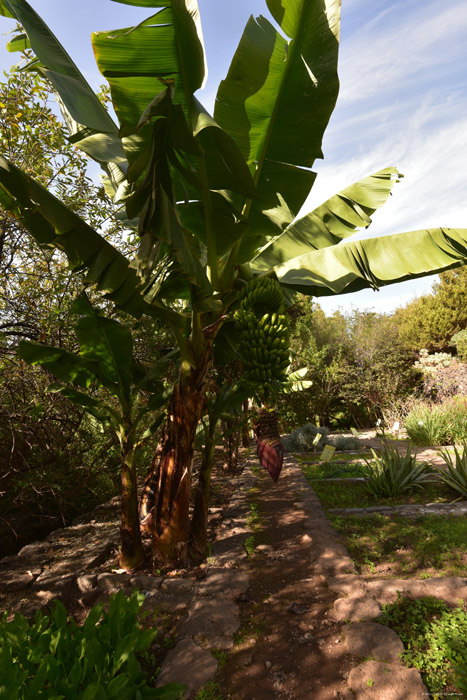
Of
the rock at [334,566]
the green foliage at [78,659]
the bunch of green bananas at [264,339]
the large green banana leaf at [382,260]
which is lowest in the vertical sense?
the rock at [334,566]

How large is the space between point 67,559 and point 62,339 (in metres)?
2.47

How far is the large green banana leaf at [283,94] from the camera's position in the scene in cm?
256

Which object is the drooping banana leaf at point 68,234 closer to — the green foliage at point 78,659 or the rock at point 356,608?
the green foliage at point 78,659

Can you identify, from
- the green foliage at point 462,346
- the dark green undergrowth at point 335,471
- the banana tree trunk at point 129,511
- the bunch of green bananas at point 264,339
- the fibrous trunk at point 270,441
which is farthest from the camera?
the green foliage at point 462,346

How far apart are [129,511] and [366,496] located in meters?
3.78

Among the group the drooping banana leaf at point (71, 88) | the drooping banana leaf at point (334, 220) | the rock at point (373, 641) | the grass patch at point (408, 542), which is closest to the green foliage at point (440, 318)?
the grass patch at point (408, 542)

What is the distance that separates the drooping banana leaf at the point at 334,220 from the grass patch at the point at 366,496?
356 cm

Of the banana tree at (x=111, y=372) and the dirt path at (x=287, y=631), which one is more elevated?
the banana tree at (x=111, y=372)

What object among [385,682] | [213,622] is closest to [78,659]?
[213,622]

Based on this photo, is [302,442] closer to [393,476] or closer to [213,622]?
[393,476]

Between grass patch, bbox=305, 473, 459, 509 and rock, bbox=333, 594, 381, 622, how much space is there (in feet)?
7.74

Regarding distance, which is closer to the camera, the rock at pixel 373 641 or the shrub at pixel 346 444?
the rock at pixel 373 641

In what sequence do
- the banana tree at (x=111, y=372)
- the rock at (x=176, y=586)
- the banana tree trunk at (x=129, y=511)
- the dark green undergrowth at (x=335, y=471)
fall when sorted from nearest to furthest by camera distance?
the rock at (x=176, y=586)
the banana tree at (x=111, y=372)
the banana tree trunk at (x=129, y=511)
the dark green undergrowth at (x=335, y=471)

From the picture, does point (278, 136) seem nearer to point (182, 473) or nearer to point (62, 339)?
point (182, 473)
